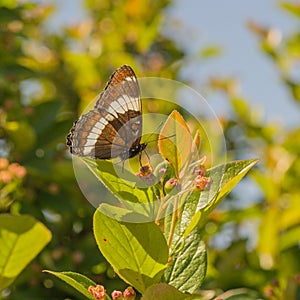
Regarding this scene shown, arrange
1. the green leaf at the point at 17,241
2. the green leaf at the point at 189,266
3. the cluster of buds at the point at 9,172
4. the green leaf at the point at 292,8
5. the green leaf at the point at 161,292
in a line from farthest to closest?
the green leaf at the point at 292,8, the cluster of buds at the point at 9,172, the green leaf at the point at 17,241, the green leaf at the point at 189,266, the green leaf at the point at 161,292

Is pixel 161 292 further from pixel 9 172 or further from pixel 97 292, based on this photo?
pixel 9 172

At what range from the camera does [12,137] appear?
258 cm

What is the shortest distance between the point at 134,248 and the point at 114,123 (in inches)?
9.2

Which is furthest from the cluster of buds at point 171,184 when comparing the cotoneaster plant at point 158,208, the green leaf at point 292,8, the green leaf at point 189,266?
the green leaf at point 292,8

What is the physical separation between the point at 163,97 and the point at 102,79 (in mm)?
603

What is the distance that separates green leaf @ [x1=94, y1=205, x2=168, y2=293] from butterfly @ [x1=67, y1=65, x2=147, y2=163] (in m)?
0.11

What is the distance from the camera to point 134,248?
4.03ft

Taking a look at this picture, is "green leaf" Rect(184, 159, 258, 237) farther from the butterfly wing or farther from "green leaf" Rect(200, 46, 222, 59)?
"green leaf" Rect(200, 46, 222, 59)

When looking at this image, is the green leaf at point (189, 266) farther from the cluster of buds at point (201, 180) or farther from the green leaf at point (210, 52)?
the green leaf at point (210, 52)

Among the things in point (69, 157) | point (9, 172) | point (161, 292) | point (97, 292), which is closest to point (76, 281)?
point (97, 292)

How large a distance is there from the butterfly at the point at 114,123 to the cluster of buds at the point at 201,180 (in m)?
0.13

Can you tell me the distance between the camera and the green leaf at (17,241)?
56.5 inches

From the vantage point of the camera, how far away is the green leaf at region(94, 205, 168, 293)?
47.4 inches

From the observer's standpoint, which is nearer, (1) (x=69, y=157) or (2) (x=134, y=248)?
(2) (x=134, y=248)
